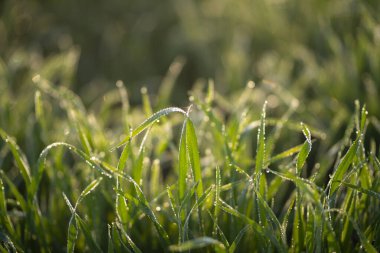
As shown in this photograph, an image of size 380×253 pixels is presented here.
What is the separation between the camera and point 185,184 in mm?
992

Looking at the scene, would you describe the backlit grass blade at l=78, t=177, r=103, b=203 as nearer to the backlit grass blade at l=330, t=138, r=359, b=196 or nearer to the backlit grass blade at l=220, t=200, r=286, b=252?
the backlit grass blade at l=220, t=200, r=286, b=252

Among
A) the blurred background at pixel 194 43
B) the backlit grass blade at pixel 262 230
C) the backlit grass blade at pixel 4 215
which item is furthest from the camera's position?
the blurred background at pixel 194 43

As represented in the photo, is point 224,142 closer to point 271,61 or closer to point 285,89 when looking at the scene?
point 285,89

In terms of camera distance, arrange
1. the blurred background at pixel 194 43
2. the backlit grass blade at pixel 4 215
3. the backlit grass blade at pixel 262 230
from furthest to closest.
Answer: the blurred background at pixel 194 43 < the backlit grass blade at pixel 4 215 < the backlit grass blade at pixel 262 230

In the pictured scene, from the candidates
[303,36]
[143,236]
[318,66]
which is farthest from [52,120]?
[303,36]

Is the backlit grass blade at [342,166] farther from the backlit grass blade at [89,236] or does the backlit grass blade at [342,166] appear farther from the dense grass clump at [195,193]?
the backlit grass blade at [89,236]

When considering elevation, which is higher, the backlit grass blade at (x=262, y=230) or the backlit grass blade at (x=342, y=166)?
the backlit grass blade at (x=342, y=166)

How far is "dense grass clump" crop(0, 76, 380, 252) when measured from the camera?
0.93m

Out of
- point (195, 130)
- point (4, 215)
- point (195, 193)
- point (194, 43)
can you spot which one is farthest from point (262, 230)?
point (194, 43)

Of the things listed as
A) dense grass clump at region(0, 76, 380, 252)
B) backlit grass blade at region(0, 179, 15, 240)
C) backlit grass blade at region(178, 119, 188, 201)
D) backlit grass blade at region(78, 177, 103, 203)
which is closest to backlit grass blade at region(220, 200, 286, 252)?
dense grass clump at region(0, 76, 380, 252)

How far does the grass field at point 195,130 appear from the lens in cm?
96

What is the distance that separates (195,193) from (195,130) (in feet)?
0.50

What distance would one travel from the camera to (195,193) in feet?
3.17

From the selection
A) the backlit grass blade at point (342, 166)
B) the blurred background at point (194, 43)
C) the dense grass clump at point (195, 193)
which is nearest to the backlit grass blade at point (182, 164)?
the dense grass clump at point (195, 193)
